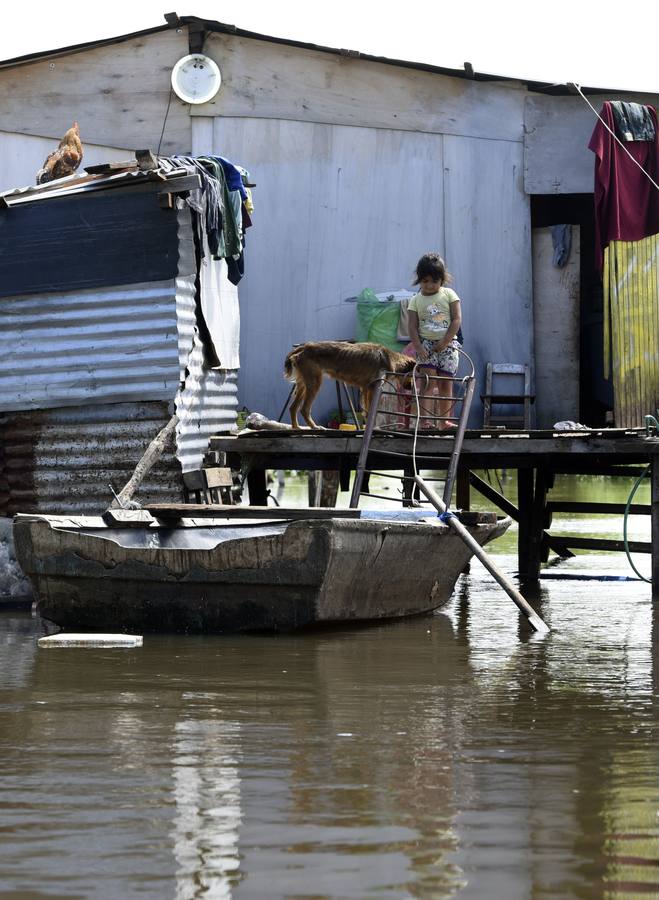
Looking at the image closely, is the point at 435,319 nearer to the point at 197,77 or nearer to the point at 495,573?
the point at 495,573

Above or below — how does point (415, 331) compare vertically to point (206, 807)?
above

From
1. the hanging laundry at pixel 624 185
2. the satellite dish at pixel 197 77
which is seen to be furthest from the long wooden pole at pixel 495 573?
the satellite dish at pixel 197 77

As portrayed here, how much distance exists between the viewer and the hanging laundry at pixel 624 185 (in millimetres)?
13586

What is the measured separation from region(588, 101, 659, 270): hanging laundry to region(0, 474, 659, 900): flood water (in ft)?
22.2

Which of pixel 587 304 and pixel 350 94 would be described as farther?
pixel 587 304

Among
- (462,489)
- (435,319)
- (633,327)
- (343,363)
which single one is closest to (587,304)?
(633,327)

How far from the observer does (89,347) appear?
390 inches

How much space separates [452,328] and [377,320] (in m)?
3.29

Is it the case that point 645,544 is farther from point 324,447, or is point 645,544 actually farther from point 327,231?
point 327,231

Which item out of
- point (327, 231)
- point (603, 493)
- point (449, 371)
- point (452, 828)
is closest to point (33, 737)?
point (452, 828)

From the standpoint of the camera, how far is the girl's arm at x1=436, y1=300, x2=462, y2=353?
417 inches

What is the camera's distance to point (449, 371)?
10.8m

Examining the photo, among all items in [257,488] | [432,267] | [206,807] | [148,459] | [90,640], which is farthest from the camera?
[257,488]

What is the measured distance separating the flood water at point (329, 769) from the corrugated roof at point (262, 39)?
7914 mm
